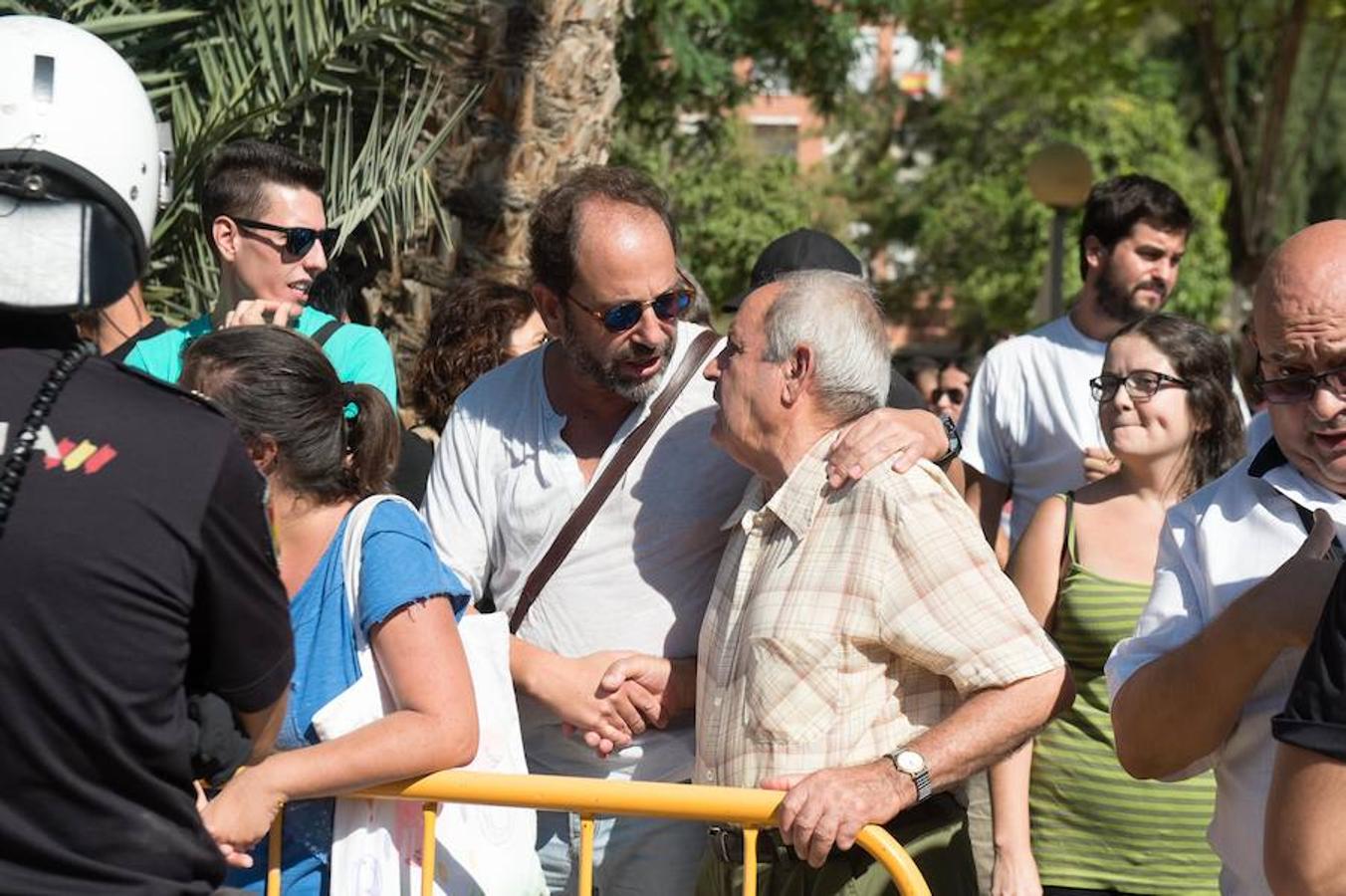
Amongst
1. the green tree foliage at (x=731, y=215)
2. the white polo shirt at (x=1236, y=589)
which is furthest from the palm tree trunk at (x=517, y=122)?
the green tree foliage at (x=731, y=215)

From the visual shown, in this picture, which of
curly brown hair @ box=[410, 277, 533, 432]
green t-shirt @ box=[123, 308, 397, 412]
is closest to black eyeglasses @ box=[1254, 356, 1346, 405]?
green t-shirt @ box=[123, 308, 397, 412]

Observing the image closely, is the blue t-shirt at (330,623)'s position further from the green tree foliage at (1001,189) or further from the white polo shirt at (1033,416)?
the green tree foliage at (1001,189)

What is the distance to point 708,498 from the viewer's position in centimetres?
395

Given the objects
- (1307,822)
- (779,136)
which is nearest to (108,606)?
(1307,822)

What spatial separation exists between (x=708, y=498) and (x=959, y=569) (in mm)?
782

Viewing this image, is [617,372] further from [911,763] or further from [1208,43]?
[1208,43]

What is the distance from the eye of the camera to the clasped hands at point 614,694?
12.3ft

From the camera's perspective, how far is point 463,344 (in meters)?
4.95

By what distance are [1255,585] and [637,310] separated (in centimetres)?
161

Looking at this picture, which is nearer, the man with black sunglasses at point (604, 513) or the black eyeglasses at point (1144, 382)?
the man with black sunglasses at point (604, 513)

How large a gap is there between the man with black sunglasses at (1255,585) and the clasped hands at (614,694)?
1.03m

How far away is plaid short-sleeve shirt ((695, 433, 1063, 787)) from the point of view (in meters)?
3.29

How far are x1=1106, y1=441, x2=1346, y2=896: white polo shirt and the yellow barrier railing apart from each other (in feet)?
Result: 1.79

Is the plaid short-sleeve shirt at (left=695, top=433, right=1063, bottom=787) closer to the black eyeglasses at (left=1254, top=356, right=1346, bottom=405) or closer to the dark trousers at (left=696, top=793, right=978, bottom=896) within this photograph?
the dark trousers at (left=696, top=793, right=978, bottom=896)
